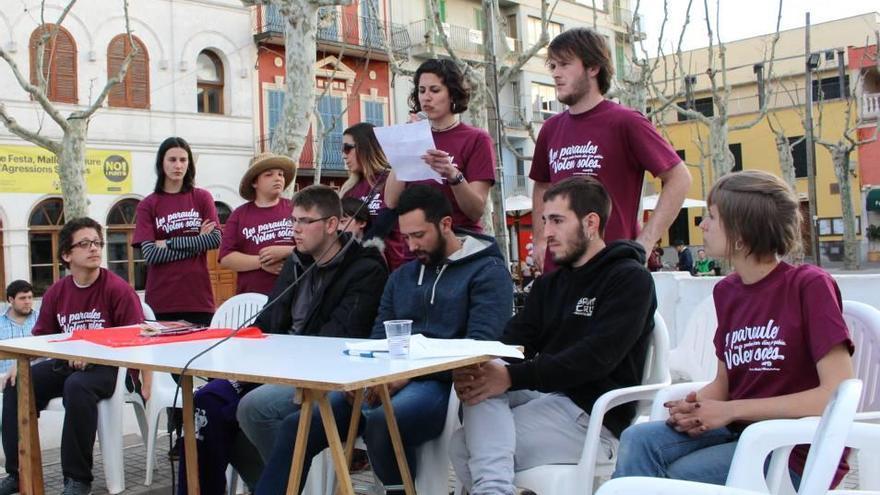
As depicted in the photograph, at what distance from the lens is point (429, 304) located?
12.5 ft

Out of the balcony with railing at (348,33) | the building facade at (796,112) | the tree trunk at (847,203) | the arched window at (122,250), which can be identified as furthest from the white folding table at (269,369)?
the building facade at (796,112)

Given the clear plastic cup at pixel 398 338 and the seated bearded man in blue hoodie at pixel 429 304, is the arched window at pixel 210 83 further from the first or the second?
the clear plastic cup at pixel 398 338

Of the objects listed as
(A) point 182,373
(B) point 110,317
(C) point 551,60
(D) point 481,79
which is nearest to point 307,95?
(D) point 481,79

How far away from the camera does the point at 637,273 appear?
3.23m

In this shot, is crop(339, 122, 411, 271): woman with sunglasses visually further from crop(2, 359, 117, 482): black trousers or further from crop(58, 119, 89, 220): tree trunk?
crop(58, 119, 89, 220): tree trunk

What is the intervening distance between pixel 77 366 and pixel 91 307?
17.6 inches

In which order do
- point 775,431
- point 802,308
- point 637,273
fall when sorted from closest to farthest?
1. point 775,431
2. point 802,308
3. point 637,273

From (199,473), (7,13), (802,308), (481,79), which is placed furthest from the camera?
(7,13)

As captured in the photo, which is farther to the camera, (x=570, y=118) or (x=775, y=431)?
(x=570, y=118)

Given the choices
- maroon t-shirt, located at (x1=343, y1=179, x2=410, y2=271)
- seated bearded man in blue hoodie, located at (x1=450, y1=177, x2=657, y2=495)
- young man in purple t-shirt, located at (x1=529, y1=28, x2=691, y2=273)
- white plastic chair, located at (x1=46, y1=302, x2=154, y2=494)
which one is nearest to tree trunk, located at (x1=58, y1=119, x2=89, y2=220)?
white plastic chair, located at (x1=46, y1=302, x2=154, y2=494)

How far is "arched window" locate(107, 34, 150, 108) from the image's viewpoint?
19.9 metres

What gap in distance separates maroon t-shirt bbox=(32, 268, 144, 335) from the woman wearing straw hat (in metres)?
0.72

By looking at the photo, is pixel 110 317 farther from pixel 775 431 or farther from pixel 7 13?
pixel 7 13

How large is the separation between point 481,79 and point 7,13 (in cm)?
1059
